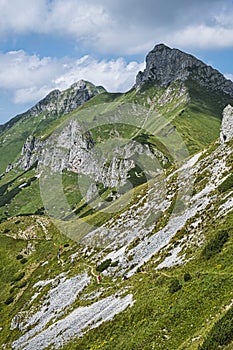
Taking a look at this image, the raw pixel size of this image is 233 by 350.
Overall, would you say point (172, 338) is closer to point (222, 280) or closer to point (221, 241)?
point (222, 280)

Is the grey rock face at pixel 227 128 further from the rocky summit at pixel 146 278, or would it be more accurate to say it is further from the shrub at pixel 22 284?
the shrub at pixel 22 284

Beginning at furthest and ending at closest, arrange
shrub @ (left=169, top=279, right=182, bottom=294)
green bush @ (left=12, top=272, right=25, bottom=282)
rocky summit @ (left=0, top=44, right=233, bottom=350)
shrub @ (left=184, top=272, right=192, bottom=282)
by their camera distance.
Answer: green bush @ (left=12, top=272, right=25, bottom=282), shrub @ (left=184, top=272, right=192, bottom=282), shrub @ (left=169, top=279, right=182, bottom=294), rocky summit @ (left=0, top=44, right=233, bottom=350)

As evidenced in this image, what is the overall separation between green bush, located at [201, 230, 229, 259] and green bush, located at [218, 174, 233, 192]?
524 inches

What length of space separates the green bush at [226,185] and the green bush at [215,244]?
43.6ft

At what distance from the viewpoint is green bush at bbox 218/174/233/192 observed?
47.4 metres

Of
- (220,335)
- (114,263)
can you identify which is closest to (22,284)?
(114,263)

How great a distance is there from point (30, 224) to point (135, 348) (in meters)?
92.0

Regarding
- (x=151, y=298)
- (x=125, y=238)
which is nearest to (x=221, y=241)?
(x=151, y=298)

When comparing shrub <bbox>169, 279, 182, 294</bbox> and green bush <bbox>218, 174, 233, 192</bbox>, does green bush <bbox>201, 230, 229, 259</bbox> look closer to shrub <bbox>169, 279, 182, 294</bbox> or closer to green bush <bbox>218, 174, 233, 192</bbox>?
shrub <bbox>169, 279, 182, 294</bbox>

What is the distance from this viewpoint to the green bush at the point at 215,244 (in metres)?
33.5

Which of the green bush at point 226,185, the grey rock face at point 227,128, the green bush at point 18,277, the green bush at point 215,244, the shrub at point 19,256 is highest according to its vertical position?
the grey rock face at point 227,128

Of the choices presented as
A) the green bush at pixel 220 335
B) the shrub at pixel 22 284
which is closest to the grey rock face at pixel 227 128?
the green bush at pixel 220 335

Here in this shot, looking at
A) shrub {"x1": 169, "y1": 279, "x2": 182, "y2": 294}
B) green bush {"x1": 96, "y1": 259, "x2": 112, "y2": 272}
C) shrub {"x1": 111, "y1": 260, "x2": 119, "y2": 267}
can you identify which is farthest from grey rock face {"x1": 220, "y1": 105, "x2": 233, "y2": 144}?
shrub {"x1": 169, "y1": 279, "x2": 182, "y2": 294}

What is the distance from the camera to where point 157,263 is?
43281 millimetres
